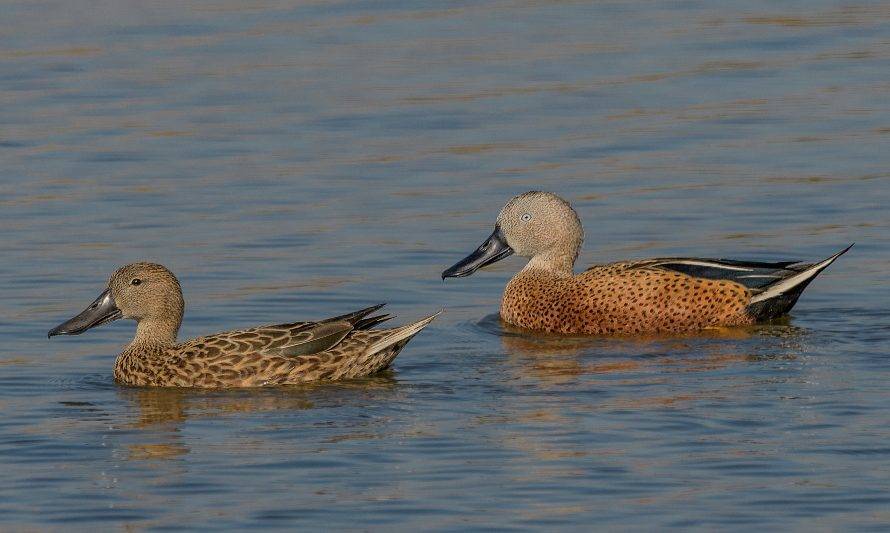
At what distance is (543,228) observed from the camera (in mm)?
14633

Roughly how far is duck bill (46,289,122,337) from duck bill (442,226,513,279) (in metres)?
2.44

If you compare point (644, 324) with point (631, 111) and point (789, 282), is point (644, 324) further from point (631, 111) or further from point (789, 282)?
point (631, 111)

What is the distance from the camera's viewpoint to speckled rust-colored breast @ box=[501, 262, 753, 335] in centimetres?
1369

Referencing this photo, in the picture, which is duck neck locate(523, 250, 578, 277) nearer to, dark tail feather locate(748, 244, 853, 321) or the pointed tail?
dark tail feather locate(748, 244, 853, 321)

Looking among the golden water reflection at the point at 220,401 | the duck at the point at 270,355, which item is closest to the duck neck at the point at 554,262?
the duck at the point at 270,355

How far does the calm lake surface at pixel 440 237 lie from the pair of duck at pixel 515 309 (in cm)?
15

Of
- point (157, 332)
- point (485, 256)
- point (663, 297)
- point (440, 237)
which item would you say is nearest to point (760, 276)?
point (663, 297)

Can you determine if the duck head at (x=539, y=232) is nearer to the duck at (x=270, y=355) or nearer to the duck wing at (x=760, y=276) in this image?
the duck wing at (x=760, y=276)

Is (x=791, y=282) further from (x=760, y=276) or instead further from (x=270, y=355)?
(x=270, y=355)

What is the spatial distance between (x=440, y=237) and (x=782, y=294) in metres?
2.79

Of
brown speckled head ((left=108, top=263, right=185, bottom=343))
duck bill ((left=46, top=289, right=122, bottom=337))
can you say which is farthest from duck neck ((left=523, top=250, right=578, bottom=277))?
duck bill ((left=46, top=289, right=122, bottom=337))

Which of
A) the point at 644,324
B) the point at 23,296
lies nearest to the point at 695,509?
the point at 644,324

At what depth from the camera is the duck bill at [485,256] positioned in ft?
47.0

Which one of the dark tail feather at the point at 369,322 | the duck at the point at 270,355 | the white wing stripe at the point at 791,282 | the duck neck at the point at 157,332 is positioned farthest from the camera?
the white wing stripe at the point at 791,282
